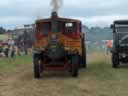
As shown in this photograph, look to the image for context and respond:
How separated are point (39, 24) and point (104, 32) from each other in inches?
2796

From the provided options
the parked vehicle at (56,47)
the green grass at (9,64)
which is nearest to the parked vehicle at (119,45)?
the parked vehicle at (56,47)

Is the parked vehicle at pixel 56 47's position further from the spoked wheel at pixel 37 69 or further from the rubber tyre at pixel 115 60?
the rubber tyre at pixel 115 60

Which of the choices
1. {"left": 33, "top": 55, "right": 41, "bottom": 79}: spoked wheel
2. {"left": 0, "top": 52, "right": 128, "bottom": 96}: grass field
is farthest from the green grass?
{"left": 33, "top": 55, "right": 41, "bottom": 79}: spoked wheel

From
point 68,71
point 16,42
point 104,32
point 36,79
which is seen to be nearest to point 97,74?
point 68,71

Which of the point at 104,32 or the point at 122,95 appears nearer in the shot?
the point at 122,95

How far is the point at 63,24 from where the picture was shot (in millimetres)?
22312

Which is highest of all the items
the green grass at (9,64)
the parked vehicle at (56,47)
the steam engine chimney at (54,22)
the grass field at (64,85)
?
the steam engine chimney at (54,22)

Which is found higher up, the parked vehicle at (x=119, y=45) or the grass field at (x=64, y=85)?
the parked vehicle at (x=119, y=45)

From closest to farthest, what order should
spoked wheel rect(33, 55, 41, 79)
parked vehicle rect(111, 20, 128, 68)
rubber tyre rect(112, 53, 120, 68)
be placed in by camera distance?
spoked wheel rect(33, 55, 41, 79)
rubber tyre rect(112, 53, 120, 68)
parked vehicle rect(111, 20, 128, 68)

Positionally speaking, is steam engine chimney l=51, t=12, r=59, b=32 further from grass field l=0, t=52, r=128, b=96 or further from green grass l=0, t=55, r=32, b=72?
green grass l=0, t=55, r=32, b=72

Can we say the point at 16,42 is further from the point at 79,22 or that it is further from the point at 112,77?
the point at 112,77

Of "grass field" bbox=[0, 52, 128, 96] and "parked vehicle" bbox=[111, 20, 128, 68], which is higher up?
"parked vehicle" bbox=[111, 20, 128, 68]

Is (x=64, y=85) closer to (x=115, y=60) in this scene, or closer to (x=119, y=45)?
(x=115, y=60)

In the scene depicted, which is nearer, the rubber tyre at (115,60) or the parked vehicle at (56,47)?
the parked vehicle at (56,47)
